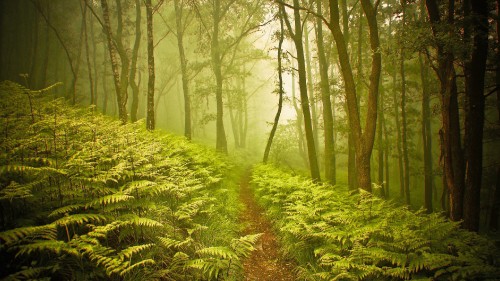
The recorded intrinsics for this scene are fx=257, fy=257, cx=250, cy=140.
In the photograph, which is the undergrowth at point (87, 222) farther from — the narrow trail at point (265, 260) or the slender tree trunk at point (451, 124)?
the slender tree trunk at point (451, 124)

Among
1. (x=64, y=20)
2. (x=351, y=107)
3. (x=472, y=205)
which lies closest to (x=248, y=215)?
(x=351, y=107)

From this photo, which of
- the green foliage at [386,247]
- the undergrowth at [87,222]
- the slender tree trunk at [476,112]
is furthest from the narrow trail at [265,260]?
the slender tree trunk at [476,112]

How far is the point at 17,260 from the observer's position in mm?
3480

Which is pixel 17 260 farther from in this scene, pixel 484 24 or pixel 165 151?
pixel 484 24

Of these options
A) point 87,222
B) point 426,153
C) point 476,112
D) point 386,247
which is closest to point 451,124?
point 476,112

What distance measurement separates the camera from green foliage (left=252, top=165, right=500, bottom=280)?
4141 mm

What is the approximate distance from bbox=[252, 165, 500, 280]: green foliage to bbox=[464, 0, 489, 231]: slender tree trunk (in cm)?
327

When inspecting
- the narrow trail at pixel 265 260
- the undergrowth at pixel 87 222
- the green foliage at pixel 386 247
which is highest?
the undergrowth at pixel 87 222

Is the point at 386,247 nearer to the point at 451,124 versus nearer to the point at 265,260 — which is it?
the point at 265,260

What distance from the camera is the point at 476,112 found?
7.75 metres

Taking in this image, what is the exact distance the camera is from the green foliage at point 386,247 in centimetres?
414

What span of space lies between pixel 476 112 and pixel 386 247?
5.72 metres

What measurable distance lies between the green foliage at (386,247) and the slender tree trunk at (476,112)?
3.27 m

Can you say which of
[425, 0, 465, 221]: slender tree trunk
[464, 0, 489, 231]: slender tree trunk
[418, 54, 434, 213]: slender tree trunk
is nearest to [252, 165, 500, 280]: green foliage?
[464, 0, 489, 231]: slender tree trunk
